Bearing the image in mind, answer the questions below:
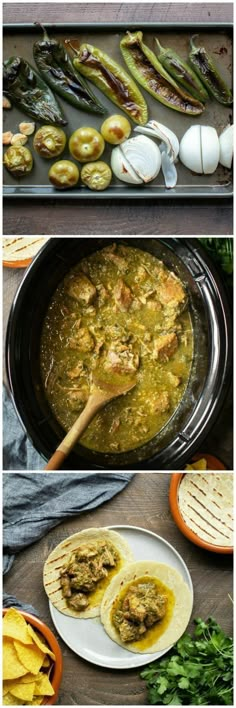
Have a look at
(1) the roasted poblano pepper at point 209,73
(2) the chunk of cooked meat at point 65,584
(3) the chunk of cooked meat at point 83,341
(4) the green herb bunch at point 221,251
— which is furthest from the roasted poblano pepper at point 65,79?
(2) the chunk of cooked meat at point 65,584

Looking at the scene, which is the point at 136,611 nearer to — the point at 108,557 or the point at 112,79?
the point at 108,557

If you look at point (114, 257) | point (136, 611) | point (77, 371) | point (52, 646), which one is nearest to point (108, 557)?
point (136, 611)

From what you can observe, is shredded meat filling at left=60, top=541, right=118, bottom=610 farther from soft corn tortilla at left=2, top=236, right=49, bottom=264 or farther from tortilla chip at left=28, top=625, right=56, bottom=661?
soft corn tortilla at left=2, top=236, right=49, bottom=264

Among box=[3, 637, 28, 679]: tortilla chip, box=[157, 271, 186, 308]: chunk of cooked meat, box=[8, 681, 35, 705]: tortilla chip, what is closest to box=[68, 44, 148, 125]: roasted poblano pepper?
box=[157, 271, 186, 308]: chunk of cooked meat

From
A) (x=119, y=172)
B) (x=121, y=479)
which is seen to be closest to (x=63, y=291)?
(x=119, y=172)

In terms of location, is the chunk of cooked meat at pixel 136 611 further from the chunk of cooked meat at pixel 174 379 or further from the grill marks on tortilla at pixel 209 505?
the chunk of cooked meat at pixel 174 379
